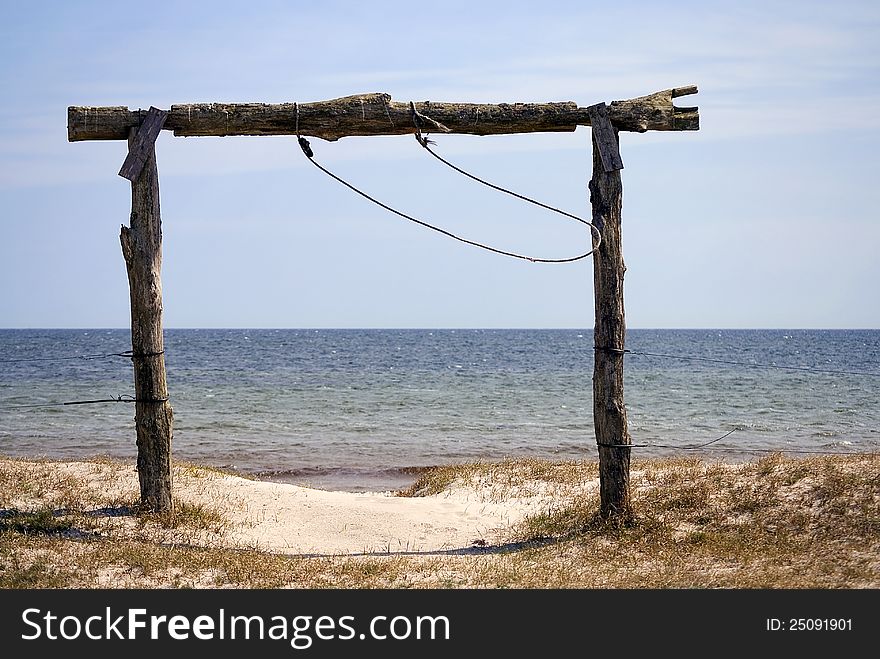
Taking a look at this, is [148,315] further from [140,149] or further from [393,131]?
[393,131]

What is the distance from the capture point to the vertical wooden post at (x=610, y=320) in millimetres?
8672

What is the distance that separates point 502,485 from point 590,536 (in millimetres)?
3907

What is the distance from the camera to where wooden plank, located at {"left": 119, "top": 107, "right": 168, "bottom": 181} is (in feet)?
28.3

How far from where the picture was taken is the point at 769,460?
410 inches

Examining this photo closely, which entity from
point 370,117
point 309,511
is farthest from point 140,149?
point 309,511

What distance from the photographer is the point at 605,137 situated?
867 centimetres

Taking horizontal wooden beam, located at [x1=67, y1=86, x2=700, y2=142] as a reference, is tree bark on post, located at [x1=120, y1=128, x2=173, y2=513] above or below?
below

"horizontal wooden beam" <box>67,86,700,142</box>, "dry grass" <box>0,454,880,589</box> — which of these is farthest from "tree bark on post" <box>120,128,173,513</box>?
"dry grass" <box>0,454,880,589</box>

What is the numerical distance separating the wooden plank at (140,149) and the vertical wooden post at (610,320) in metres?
4.68

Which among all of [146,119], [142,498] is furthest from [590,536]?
[146,119]

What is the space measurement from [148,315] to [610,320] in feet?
16.2

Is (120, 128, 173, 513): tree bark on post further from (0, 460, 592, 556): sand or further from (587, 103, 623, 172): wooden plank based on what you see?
(587, 103, 623, 172): wooden plank

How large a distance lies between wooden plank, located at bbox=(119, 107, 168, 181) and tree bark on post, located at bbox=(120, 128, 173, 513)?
25mm
